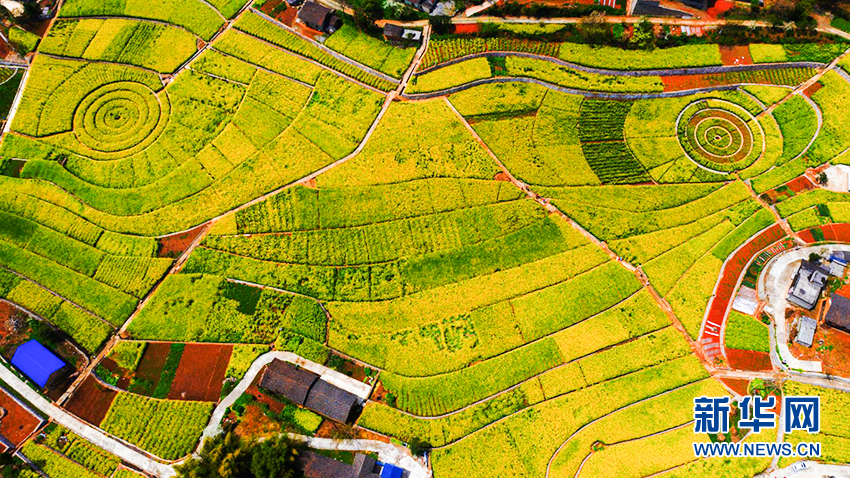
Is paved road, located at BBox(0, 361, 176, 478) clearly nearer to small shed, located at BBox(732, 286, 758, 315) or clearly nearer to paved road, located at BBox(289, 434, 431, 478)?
paved road, located at BBox(289, 434, 431, 478)

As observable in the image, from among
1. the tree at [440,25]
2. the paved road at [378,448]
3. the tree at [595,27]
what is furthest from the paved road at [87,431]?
the tree at [595,27]

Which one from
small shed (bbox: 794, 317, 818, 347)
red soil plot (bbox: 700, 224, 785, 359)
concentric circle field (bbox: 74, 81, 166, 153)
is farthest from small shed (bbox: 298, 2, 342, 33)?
small shed (bbox: 794, 317, 818, 347)

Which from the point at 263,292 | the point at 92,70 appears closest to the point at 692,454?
the point at 263,292

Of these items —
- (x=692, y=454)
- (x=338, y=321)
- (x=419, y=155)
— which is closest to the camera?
(x=692, y=454)

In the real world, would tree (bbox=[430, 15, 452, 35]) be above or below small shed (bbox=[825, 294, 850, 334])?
above

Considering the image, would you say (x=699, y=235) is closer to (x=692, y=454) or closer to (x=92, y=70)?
(x=692, y=454)

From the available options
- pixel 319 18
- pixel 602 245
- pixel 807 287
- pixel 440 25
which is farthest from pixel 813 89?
pixel 319 18
